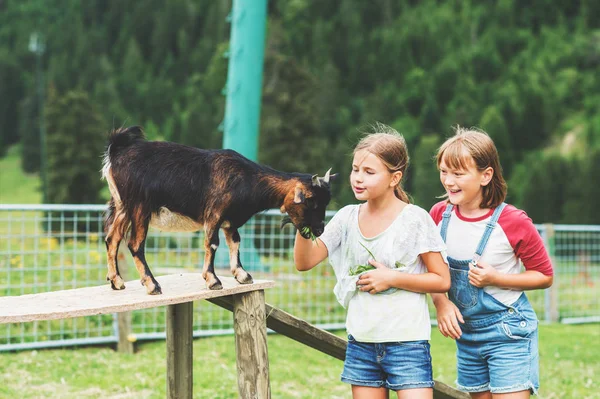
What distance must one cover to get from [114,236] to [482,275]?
5.17 ft

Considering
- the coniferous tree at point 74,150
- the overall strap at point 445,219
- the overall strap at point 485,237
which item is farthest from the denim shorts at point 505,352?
the coniferous tree at point 74,150

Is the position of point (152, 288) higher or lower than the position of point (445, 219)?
lower

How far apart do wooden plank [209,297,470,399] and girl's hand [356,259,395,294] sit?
57 cm

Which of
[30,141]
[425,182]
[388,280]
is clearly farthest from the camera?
[30,141]

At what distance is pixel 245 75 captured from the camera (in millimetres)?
8930

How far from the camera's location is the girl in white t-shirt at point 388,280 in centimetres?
314

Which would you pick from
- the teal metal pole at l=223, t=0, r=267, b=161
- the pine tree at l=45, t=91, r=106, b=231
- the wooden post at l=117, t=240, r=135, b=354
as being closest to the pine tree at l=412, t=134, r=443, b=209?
the pine tree at l=45, t=91, r=106, b=231

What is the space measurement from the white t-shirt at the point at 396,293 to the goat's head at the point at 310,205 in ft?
0.62

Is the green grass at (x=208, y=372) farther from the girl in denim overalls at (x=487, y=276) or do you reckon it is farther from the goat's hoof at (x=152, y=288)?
the girl in denim overalls at (x=487, y=276)

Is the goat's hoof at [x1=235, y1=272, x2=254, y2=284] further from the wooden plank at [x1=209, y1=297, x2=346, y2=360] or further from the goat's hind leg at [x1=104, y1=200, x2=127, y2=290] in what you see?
the goat's hind leg at [x1=104, y1=200, x2=127, y2=290]

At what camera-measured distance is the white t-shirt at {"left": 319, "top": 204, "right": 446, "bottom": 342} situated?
10.3ft

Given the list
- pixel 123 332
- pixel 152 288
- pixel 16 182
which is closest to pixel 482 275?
pixel 152 288

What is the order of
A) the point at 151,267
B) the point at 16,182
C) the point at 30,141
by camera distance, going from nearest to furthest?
the point at 151,267 → the point at 16,182 → the point at 30,141

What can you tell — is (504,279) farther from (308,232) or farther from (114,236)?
(114,236)
